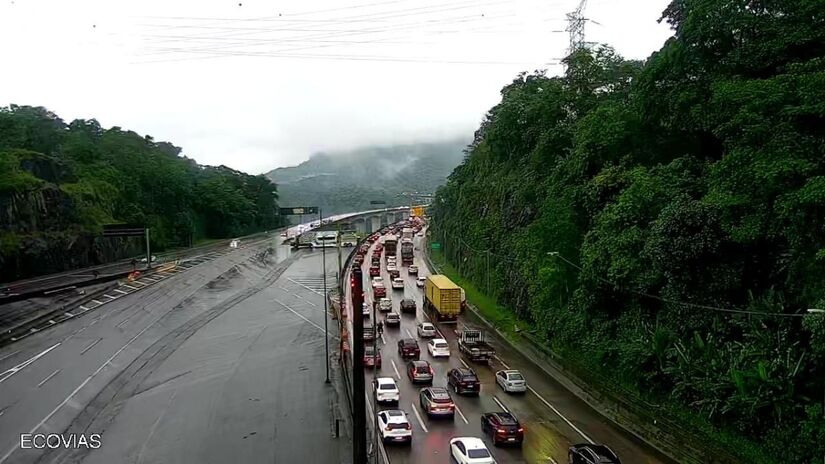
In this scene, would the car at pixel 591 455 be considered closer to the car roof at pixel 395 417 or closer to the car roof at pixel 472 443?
the car roof at pixel 472 443

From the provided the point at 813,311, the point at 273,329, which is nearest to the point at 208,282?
the point at 273,329

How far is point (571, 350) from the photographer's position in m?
31.2

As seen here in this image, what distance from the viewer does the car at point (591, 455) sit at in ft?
61.2

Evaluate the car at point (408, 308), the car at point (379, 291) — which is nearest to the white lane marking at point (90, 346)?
the car at point (408, 308)

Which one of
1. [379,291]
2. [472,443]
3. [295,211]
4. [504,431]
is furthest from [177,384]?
[295,211]

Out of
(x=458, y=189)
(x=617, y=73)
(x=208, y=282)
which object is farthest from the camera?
(x=458, y=189)

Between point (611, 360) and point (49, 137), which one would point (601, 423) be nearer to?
point (611, 360)

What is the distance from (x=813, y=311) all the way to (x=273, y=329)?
38.5 meters

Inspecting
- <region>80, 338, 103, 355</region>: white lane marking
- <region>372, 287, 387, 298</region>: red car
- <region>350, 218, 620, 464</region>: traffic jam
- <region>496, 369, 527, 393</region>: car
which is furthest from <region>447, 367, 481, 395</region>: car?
<region>372, 287, 387, 298</region>: red car

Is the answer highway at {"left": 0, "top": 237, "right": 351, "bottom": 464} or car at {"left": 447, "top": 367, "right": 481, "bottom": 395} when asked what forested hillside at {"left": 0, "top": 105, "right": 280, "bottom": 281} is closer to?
highway at {"left": 0, "top": 237, "right": 351, "bottom": 464}

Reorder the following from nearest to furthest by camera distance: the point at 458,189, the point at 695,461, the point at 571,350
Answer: the point at 695,461 < the point at 571,350 < the point at 458,189

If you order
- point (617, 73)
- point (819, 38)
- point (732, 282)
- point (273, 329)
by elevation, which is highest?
point (617, 73)

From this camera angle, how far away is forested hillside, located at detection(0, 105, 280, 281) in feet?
204

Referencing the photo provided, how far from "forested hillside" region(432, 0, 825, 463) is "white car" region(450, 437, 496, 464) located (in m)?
7.23
